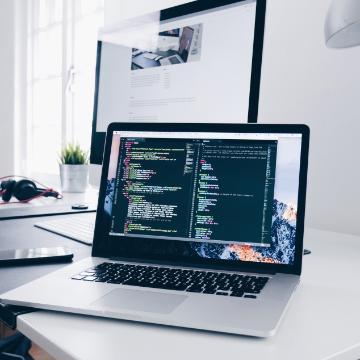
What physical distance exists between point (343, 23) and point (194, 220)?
0.34m

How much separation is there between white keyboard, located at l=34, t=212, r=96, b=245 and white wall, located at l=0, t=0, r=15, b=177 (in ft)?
6.70

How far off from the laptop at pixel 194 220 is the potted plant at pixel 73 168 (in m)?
0.79

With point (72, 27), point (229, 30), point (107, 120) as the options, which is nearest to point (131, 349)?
point (229, 30)

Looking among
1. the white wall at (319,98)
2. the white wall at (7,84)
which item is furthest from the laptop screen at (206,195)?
the white wall at (7,84)

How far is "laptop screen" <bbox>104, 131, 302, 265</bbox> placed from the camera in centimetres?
67

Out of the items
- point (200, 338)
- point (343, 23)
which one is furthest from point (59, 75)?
point (200, 338)

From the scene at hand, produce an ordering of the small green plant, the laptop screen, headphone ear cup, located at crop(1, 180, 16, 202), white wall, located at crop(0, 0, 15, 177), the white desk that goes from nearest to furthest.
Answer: the white desk → the laptop screen → headphone ear cup, located at crop(1, 180, 16, 202) → the small green plant → white wall, located at crop(0, 0, 15, 177)

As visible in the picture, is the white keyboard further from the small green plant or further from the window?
the window

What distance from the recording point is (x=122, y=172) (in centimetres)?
76

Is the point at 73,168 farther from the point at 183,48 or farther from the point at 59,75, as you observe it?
the point at 59,75

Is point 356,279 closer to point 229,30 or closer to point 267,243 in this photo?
point 267,243

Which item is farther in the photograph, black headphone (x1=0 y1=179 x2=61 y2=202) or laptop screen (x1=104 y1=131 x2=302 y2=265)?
black headphone (x1=0 y1=179 x2=61 y2=202)

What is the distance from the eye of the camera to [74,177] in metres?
1.57

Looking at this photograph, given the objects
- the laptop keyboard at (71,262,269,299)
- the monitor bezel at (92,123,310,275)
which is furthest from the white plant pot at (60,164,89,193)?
the laptop keyboard at (71,262,269,299)
